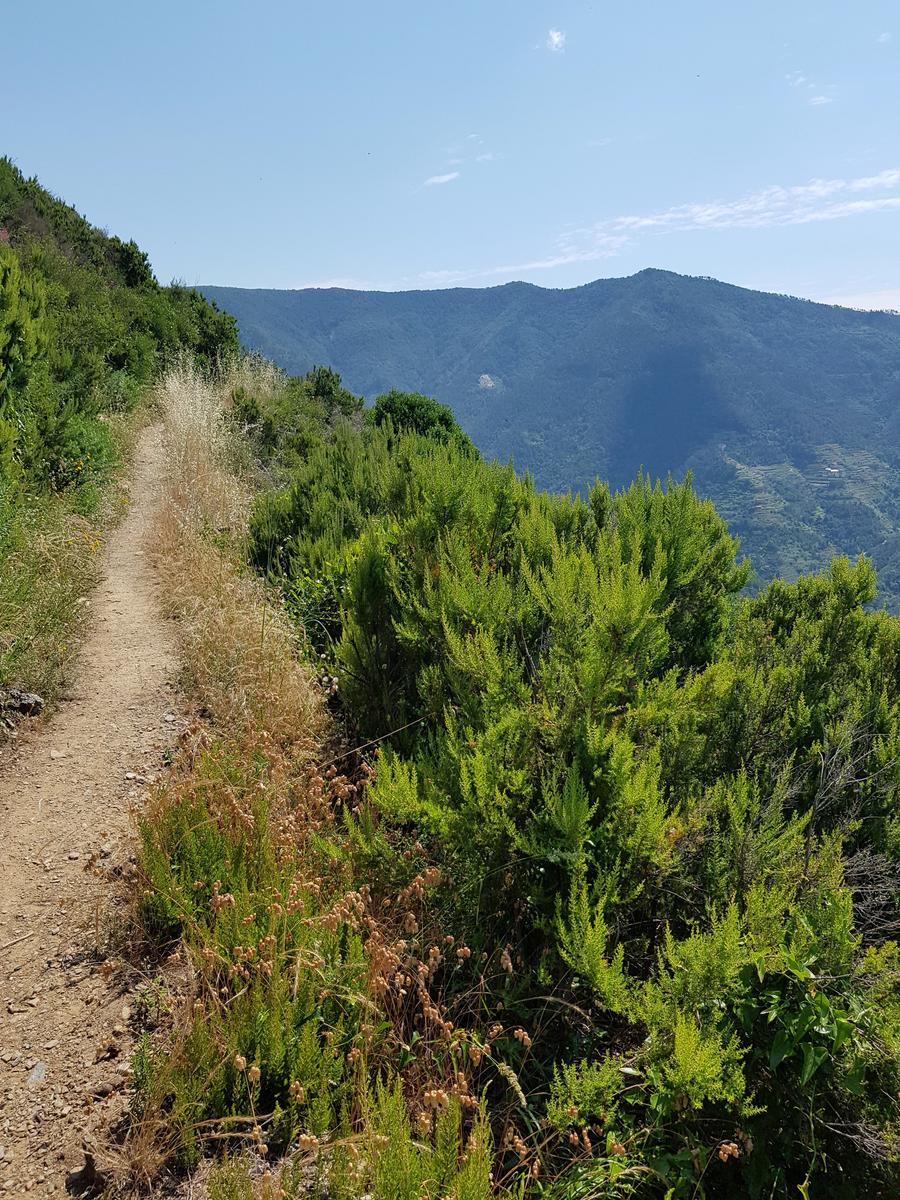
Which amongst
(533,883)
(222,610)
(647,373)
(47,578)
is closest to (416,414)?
(47,578)

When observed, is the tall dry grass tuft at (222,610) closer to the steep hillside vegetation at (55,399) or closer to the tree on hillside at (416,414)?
the steep hillside vegetation at (55,399)

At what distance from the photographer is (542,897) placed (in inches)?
88.1

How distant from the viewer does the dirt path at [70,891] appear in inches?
78.2

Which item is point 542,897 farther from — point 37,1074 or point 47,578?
point 47,578

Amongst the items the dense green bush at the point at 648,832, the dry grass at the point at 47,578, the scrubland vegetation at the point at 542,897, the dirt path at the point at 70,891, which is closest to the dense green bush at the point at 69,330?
the dry grass at the point at 47,578

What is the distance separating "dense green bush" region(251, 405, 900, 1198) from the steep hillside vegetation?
254 cm

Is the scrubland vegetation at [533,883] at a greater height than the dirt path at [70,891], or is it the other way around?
the scrubland vegetation at [533,883]

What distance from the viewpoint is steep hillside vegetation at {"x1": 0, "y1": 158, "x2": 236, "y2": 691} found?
16.9 feet

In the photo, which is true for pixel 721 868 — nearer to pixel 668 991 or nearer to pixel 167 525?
pixel 668 991

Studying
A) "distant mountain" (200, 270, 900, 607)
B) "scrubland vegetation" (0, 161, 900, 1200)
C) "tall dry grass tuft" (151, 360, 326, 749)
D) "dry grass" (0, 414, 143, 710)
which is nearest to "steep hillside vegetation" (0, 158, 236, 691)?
"dry grass" (0, 414, 143, 710)

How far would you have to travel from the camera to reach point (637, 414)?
133625 millimetres

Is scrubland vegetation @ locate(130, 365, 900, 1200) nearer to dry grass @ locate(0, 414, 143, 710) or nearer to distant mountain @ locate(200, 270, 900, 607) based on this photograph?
dry grass @ locate(0, 414, 143, 710)

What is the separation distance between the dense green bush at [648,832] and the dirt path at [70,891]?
3.31 ft

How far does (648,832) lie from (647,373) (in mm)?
145855
